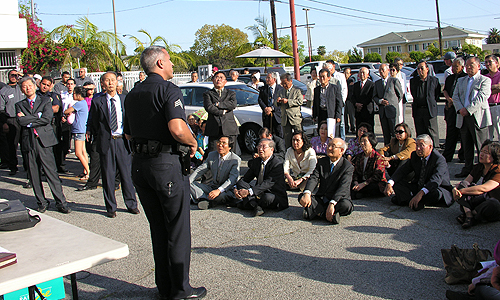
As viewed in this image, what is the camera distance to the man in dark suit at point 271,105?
9.67 m

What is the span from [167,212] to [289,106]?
6049 mm

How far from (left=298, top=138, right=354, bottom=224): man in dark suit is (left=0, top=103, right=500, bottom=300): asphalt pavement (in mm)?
146

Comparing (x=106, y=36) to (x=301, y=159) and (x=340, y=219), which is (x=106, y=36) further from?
(x=340, y=219)

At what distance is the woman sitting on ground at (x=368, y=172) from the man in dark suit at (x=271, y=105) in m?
2.69

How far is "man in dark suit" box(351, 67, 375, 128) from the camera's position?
10.1 metres

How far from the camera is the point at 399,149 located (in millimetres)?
7605

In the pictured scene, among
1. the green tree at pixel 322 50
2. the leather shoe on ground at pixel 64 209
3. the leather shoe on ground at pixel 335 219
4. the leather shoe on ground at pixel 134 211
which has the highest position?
the green tree at pixel 322 50

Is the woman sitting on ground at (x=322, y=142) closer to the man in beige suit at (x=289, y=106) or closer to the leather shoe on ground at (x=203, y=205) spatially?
the man in beige suit at (x=289, y=106)

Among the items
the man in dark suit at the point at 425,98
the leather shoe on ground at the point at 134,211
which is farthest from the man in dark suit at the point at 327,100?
the leather shoe on ground at the point at 134,211

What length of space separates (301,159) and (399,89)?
3140mm

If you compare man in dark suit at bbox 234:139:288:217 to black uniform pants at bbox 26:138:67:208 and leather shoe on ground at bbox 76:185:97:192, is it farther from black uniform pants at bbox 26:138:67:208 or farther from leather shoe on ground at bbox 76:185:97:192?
leather shoe on ground at bbox 76:185:97:192

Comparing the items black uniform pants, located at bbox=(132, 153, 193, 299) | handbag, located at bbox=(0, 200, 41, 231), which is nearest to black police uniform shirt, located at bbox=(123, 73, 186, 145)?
black uniform pants, located at bbox=(132, 153, 193, 299)

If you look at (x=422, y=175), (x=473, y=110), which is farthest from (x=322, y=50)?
(x=422, y=175)

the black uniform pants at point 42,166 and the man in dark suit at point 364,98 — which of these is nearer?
the black uniform pants at point 42,166
